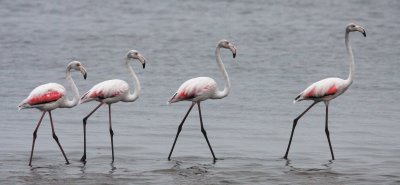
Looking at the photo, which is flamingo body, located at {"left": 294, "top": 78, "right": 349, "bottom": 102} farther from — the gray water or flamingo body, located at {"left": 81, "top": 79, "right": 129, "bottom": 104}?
flamingo body, located at {"left": 81, "top": 79, "right": 129, "bottom": 104}

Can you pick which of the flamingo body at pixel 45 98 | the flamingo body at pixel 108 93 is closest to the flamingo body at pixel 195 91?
the flamingo body at pixel 108 93

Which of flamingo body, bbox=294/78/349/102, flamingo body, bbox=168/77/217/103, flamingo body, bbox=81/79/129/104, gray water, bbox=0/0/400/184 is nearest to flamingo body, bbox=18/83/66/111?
flamingo body, bbox=81/79/129/104

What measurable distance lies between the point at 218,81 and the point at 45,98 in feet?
24.7

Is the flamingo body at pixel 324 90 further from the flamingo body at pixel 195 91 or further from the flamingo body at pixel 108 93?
the flamingo body at pixel 108 93

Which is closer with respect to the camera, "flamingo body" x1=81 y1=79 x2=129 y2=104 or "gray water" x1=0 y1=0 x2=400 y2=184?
"gray water" x1=0 y1=0 x2=400 y2=184

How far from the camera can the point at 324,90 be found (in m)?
12.4

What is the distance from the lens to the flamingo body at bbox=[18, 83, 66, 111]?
11.6 m

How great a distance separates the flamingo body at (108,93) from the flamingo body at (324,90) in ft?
8.06

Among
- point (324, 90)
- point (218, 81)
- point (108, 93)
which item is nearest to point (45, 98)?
point (108, 93)

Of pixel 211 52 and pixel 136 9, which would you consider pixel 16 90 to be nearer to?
pixel 211 52

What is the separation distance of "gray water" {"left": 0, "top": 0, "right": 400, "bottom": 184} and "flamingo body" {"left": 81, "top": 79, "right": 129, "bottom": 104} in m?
0.73

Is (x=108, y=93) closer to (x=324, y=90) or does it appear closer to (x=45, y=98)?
(x=45, y=98)

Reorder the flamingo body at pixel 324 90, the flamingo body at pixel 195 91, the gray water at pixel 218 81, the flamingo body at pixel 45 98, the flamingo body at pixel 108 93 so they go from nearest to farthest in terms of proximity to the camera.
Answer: the gray water at pixel 218 81
the flamingo body at pixel 45 98
the flamingo body at pixel 108 93
the flamingo body at pixel 195 91
the flamingo body at pixel 324 90

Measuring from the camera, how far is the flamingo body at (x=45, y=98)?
38.0 ft
